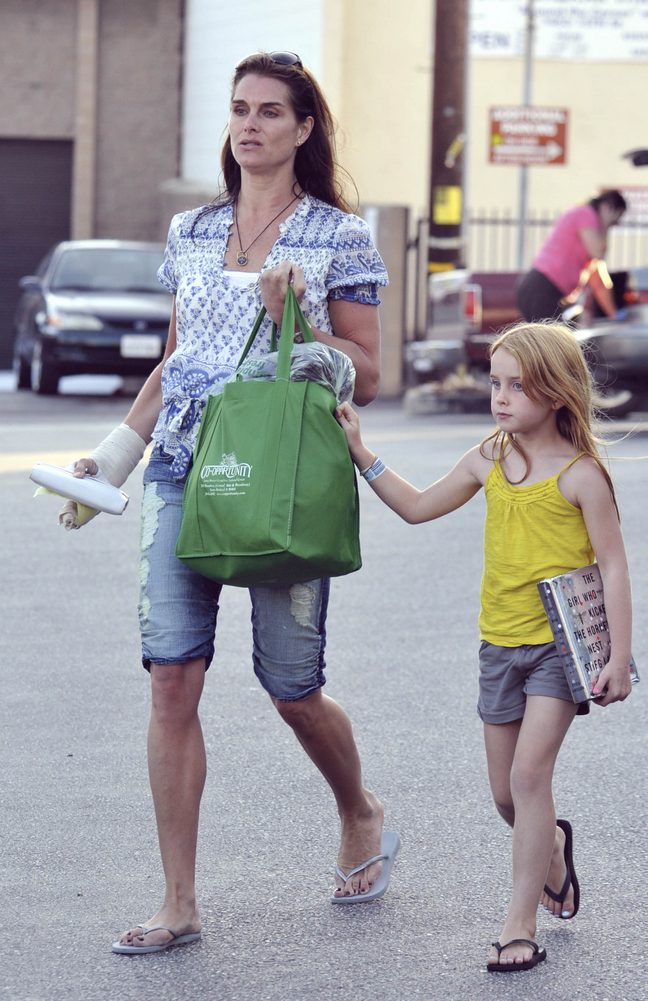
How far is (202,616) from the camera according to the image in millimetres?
3980

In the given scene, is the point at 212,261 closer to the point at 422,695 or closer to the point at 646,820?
the point at 646,820


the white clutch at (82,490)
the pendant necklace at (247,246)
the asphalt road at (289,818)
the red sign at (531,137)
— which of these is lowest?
the asphalt road at (289,818)

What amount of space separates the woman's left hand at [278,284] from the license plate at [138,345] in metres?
14.4

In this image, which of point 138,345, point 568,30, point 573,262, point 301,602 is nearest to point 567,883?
point 301,602

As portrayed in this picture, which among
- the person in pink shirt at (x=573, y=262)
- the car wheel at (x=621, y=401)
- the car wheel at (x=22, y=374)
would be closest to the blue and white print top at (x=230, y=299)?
the person in pink shirt at (x=573, y=262)

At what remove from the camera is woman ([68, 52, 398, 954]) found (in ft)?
13.0

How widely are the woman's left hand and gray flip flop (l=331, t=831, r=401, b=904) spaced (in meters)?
1.31

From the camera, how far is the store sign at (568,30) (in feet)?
97.9

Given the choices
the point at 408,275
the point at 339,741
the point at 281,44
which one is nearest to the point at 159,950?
the point at 339,741

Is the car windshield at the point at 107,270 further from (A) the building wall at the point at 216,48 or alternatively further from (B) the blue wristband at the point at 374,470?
(B) the blue wristband at the point at 374,470

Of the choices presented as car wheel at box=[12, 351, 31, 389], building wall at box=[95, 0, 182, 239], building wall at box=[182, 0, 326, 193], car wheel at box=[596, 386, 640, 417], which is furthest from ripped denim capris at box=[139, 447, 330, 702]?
building wall at box=[95, 0, 182, 239]

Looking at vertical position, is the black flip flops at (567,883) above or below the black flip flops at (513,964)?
above

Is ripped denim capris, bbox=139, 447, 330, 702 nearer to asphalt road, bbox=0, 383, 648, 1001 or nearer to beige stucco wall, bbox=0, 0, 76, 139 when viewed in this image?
asphalt road, bbox=0, 383, 648, 1001

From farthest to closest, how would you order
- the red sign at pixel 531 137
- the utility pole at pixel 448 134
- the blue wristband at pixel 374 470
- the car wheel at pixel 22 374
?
the car wheel at pixel 22 374 → the red sign at pixel 531 137 → the utility pole at pixel 448 134 → the blue wristband at pixel 374 470
